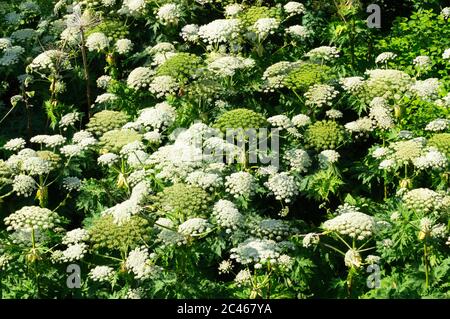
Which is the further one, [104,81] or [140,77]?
[104,81]

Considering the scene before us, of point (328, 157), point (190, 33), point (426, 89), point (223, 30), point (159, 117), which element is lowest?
point (328, 157)

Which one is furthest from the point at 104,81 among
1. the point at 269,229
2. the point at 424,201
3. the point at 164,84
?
the point at 424,201

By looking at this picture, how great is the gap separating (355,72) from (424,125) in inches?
60.0

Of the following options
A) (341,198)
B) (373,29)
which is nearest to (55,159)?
(341,198)

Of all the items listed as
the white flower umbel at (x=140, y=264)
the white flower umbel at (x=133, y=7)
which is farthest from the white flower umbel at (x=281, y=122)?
the white flower umbel at (x=133, y=7)

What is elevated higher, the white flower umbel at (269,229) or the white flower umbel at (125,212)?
the white flower umbel at (125,212)

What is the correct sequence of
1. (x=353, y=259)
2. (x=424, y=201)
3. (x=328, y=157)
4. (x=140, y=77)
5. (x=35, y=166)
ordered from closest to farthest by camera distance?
(x=353, y=259)
(x=424, y=201)
(x=35, y=166)
(x=328, y=157)
(x=140, y=77)

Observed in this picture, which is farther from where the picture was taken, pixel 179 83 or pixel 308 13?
pixel 308 13

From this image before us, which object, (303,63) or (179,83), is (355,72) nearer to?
(303,63)

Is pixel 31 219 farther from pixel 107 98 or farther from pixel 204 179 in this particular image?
pixel 107 98

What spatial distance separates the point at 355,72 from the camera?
12562 mm

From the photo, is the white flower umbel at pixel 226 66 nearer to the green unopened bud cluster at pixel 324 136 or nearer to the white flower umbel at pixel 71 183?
the green unopened bud cluster at pixel 324 136

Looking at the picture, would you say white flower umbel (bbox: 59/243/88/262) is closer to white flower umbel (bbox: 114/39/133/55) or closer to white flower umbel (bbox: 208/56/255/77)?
white flower umbel (bbox: 208/56/255/77)

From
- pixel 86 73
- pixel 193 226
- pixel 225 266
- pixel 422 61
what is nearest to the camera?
pixel 193 226
